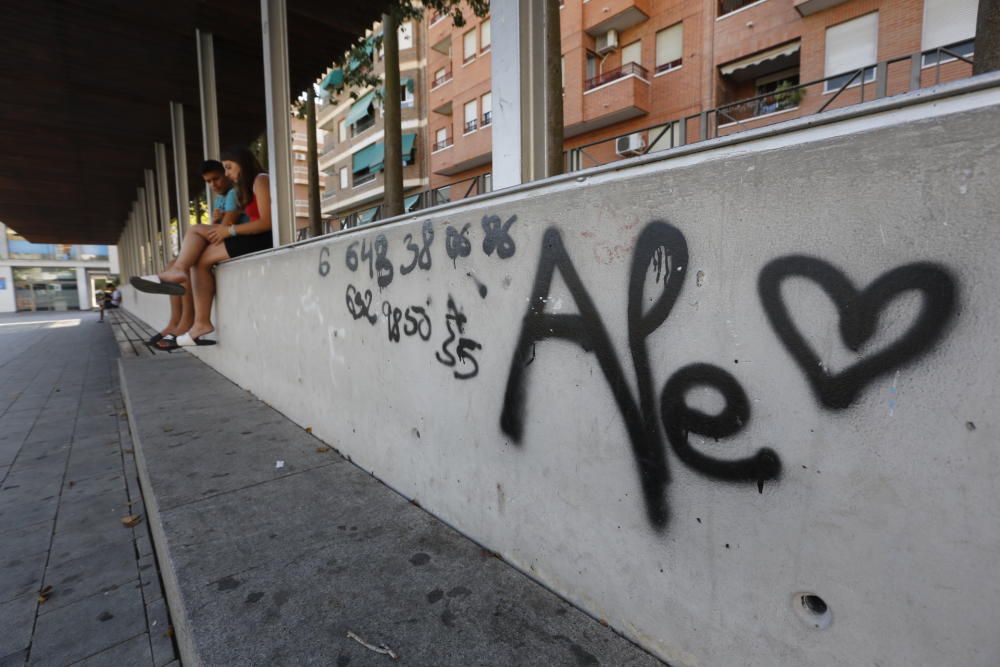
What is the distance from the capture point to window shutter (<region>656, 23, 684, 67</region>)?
667 inches

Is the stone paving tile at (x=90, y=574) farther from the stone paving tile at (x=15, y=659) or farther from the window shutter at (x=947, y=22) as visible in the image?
the window shutter at (x=947, y=22)

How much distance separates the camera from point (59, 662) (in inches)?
71.9

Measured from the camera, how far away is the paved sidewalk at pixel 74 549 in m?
1.93

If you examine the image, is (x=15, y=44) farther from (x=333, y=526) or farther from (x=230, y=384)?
(x=333, y=526)

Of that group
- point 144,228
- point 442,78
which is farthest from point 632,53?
point 144,228

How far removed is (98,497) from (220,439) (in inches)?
31.2

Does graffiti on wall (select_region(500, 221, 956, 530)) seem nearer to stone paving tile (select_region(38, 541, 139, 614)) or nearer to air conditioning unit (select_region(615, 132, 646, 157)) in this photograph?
stone paving tile (select_region(38, 541, 139, 614))

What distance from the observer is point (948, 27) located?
11.8m

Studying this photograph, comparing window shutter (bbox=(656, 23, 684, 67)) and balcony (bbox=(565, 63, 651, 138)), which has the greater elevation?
window shutter (bbox=(656, 23, 684, 67))

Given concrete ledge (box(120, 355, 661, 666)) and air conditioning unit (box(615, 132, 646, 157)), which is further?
air conditioning unit (box(615, 132, 646, 157))

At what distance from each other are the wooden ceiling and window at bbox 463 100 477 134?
1262cm

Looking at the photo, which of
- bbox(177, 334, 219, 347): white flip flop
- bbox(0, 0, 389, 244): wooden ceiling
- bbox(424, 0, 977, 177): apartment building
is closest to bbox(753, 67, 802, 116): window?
bbox(424, 0, 977, 177): apartment building

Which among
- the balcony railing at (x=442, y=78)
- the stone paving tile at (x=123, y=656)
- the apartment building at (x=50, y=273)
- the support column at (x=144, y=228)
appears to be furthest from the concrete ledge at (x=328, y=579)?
the apartment building at (x=50, y=273)

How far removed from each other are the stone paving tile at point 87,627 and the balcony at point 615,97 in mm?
18498
